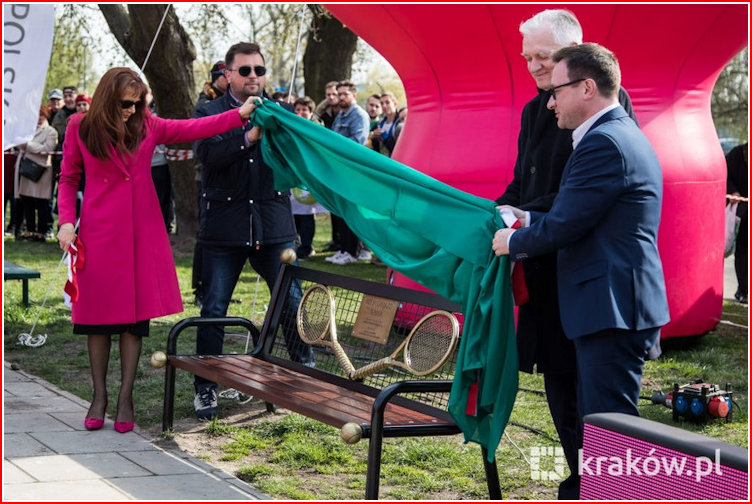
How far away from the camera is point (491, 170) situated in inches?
327

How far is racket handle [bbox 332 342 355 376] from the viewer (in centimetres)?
546

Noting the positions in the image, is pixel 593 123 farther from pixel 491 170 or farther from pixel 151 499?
pixel 491 170

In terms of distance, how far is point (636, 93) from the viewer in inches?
327

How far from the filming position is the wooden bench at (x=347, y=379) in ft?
14.8

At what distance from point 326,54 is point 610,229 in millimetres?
16969

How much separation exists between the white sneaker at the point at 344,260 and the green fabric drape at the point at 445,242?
8.80 meters

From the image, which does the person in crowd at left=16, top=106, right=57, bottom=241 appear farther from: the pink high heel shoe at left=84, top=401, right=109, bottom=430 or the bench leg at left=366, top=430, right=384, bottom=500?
the bench leg at left=366, top=430, right=384, bottom=500

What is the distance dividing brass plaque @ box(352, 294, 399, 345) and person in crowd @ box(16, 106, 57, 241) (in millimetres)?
11971

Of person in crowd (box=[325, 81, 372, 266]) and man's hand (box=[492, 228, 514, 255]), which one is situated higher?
person in crowd (box=[325, 81, 372, 266])

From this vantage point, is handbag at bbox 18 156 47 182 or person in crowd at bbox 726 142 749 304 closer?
person in crowd at bbox 726 142 749 304

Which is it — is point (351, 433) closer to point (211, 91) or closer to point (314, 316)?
point (314, 316)

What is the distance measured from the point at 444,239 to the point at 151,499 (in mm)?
1663

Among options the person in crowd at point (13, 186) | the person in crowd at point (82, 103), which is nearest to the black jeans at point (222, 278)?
the person in crowd at point (82, 103)

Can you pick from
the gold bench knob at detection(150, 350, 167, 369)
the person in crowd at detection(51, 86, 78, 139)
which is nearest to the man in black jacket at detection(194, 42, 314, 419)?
the gold bench knob at detection(150, 350, 167, 369)
